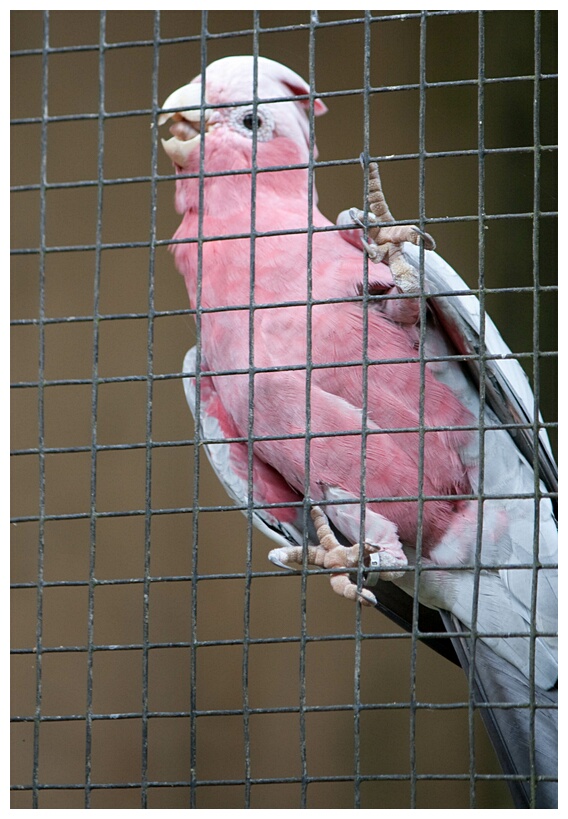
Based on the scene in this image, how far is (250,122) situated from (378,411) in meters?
0.62

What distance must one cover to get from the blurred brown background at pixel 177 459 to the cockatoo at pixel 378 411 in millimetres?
938

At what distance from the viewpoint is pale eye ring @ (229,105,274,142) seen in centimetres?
199

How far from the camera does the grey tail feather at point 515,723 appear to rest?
1631mm

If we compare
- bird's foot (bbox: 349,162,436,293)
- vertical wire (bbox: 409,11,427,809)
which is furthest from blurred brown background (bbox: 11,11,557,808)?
vertical wire (bbox: 409,11,427,809)

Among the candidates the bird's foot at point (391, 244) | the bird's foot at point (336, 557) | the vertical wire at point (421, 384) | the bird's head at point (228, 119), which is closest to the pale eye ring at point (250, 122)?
the bird's head at point (228, 119)

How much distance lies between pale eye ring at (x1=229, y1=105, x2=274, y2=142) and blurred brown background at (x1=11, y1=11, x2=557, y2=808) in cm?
92

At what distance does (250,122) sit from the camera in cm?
201

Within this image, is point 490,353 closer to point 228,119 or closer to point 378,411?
point 378,411

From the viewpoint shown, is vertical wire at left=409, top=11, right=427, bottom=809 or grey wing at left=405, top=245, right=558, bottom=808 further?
grey wing at left=405, top=245, right=558, bottom=808

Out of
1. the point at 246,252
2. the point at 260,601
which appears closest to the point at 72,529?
the point at 260,601

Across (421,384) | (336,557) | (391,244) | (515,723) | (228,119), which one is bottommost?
(515,723)

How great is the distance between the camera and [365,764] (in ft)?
9.76

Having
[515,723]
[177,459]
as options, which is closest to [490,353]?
[515,723]

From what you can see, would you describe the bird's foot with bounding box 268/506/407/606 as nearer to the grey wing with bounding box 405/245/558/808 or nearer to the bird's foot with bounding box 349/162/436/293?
the grey wing with bounding box 405/245/558/808
